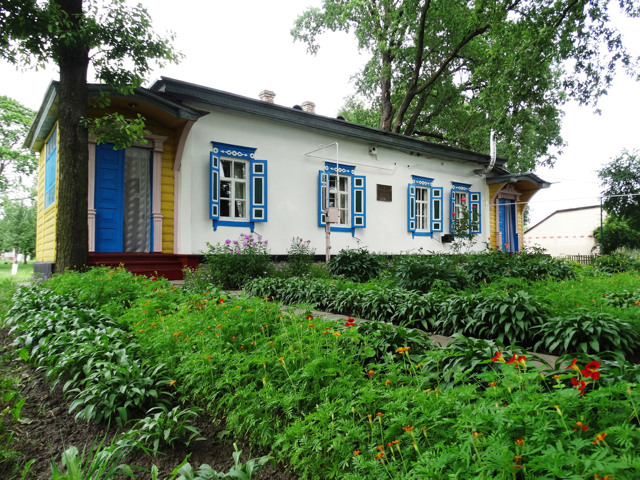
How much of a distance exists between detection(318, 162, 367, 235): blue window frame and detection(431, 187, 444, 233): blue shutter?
3.42 m

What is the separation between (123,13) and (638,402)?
9028mm

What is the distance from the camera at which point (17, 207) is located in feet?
113

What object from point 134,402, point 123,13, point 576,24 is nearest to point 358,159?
point 576,24

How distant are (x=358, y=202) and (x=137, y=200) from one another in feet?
20.7

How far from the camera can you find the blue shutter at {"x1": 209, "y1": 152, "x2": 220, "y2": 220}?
29.8 feet

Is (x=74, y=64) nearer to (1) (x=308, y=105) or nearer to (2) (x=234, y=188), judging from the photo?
(2) (x=234, y=188)

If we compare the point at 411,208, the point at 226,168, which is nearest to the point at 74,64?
the point at 226,168

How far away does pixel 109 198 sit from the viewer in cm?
846

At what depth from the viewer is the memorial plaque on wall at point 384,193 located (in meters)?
12.7

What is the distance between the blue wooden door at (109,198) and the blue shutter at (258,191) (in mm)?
2984

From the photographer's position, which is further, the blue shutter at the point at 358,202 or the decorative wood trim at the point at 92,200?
the blue shutter at the point at 358,202

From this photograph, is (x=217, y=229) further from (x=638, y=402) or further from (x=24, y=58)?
(x=638, y=402)

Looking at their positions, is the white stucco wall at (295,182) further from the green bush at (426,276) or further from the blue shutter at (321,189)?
the green bush at (426,276)

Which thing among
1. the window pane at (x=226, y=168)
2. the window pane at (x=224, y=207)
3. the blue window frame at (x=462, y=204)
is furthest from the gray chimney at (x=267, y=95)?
the blue window frame at (x=462, y=204)
